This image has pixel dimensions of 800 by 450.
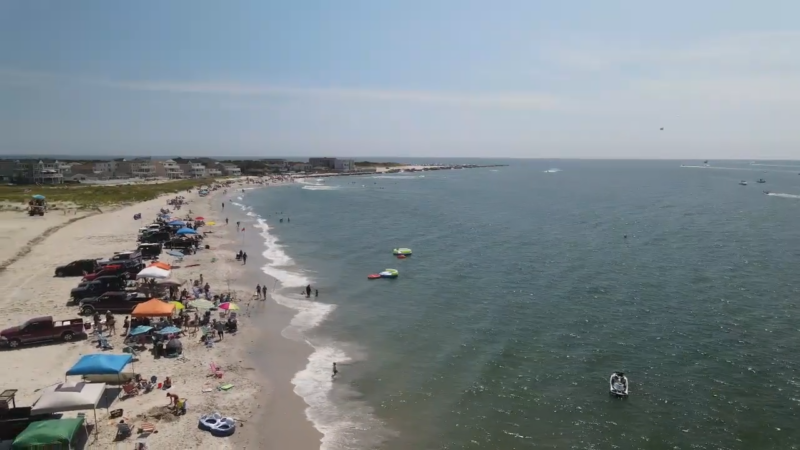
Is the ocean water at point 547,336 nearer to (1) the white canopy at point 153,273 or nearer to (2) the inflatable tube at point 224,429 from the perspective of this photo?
(2) the inflatable tube at point 224,429

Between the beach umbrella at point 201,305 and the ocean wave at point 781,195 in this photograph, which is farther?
the ocean wave at point 781,195

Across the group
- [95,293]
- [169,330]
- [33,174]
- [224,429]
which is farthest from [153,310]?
[33,174]

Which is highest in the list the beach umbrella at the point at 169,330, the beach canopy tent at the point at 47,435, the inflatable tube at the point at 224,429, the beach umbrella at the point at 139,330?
the beach canopy tent at the point at 47,435

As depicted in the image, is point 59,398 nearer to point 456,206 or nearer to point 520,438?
point 520,438

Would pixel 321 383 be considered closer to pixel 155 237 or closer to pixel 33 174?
pixel 155 237

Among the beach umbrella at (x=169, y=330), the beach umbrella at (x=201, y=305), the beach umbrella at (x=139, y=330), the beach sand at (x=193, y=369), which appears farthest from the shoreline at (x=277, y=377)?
the beach umbrella at (x=139, y=330)

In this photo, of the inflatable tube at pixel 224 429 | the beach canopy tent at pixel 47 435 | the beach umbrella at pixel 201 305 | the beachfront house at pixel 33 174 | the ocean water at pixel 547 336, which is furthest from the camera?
the beachfront house at pixel 33 174

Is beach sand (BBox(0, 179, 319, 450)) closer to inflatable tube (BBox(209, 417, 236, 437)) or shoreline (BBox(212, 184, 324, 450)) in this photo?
shoreline (BBox(212, 184, 324, 450))
